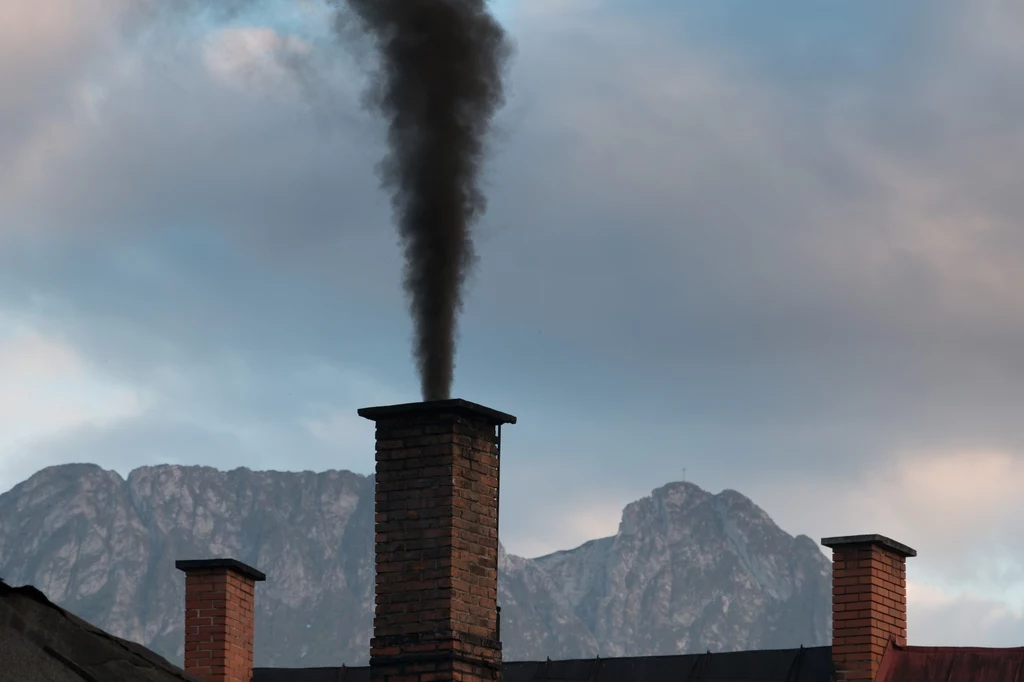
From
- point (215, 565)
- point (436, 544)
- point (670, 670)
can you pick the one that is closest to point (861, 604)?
point (670, 670)

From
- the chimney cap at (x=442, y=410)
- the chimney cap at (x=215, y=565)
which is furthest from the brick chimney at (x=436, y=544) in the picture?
the chimney cap at (x=215, y=565)

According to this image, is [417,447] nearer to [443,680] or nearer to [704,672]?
[443,680]

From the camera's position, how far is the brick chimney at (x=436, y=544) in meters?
12.5

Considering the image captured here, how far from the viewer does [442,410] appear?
502 inches

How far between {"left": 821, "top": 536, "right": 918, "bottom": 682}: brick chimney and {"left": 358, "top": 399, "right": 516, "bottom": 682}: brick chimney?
4353mm

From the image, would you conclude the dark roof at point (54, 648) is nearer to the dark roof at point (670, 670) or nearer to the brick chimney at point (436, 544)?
the brick chimney at point (436, 544)

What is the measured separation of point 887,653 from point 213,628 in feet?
19.9

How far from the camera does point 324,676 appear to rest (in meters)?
17.9

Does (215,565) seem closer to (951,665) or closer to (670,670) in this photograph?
(670,670)

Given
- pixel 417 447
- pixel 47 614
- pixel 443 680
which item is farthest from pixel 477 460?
pixel 47 614

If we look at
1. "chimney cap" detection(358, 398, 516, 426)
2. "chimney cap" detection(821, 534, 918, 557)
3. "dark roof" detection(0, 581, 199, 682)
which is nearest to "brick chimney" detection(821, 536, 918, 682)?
"chimney cap" detection(821, 534, 918, 557)

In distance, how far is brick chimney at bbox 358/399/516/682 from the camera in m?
12.5

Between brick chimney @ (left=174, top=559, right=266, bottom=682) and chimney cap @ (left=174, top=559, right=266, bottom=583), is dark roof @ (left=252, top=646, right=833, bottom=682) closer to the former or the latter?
brick chimney @ (left=174, top=559, right=266, bottom=682)

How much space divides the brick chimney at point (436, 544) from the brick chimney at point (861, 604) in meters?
4.35
